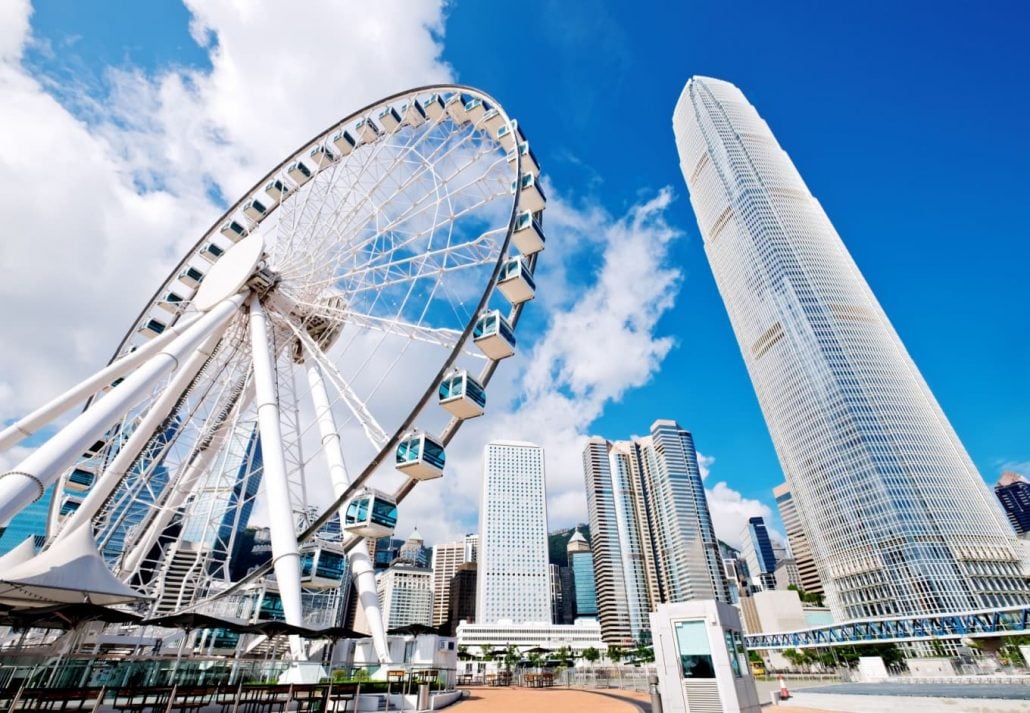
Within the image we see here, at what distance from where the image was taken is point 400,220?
2486 cm

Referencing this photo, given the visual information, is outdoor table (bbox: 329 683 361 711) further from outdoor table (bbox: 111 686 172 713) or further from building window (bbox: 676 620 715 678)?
building window (bbox: 676 620 715 678)

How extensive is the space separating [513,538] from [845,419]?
301 ft

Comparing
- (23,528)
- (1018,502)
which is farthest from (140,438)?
(1018,502)

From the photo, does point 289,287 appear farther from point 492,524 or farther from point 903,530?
point 492,524

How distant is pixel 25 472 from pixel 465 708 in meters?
15.1

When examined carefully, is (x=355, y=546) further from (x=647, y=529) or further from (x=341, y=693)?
(x=647, y=529)

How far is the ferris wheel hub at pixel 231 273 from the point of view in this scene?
2284 cm

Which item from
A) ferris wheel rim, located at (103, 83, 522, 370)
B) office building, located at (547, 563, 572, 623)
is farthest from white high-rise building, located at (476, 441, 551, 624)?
ferris wheel rim, located at (103, 83, 522, 370)

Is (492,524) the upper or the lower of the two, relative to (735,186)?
lower

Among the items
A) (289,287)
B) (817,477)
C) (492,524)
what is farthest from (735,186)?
(289,287)

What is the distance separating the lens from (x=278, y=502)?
17219 millimetres

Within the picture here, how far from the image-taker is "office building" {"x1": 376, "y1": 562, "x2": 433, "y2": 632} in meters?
144

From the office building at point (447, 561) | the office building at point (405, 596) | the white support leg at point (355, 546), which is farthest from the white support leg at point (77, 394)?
the office building at point (447, 561)

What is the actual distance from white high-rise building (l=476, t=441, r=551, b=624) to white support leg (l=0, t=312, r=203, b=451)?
430 ft
